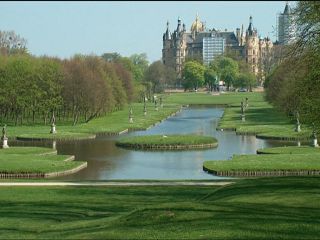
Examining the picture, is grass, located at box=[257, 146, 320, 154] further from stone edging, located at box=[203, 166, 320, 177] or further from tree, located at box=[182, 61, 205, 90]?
tree, located at box=[182, 61, 205, 90]

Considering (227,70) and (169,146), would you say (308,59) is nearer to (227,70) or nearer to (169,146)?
(169,146)

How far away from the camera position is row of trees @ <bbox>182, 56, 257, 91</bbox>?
577 feet

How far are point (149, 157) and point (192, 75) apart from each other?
13152cm

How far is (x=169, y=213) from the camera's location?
1689 cm

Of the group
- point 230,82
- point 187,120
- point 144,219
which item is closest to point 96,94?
point 187,120

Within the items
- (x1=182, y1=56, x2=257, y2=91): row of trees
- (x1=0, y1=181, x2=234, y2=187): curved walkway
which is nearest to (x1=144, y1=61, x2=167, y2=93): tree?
(x1=182, y1=56, x2=257, y2=91): row of trees

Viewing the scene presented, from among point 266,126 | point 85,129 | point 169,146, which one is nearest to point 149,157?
point 169,146

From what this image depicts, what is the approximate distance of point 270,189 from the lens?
22219 millimetres

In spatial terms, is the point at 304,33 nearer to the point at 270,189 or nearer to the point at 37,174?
the point at 270,189

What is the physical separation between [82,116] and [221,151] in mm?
→ 44677

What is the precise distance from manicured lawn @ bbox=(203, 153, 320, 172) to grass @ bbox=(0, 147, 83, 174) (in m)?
9.42

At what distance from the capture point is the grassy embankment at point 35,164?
3666 centimetres

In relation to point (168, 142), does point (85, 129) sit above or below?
above

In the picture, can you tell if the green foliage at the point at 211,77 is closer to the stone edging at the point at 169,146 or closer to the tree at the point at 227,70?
the tree at the point at 227,70
